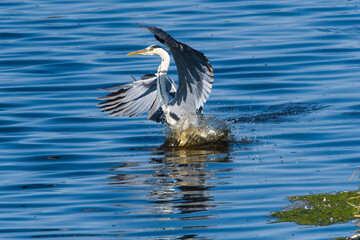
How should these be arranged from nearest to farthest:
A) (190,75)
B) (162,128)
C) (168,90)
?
(190,75)
(168,90)
(162,128)

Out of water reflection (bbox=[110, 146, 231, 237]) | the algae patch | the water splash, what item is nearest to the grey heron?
the water splash

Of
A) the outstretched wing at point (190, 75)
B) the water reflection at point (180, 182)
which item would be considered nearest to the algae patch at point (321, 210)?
the water reflection at point (180, 182)

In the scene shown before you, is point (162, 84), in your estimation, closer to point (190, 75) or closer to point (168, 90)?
point (168, 90)

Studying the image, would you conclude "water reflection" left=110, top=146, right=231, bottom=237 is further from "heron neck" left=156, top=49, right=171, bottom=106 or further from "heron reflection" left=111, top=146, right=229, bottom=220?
"heron neck" left=156, top=49, right=171, bottom=106

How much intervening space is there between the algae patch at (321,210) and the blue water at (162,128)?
175 mm

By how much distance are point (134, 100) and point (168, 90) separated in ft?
1.86

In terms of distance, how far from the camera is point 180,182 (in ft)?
27.5

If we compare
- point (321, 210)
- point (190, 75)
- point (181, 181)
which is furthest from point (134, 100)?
point (321, 210)

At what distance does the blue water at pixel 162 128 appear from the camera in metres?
7.16

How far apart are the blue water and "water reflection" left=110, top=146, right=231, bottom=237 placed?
0.02 m

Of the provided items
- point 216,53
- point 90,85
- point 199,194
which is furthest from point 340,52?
point 199,194

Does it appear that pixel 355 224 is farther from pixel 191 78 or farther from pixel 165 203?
pixel 191 78

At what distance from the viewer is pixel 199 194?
7.78 m

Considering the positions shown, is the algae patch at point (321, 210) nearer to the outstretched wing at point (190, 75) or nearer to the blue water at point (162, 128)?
the blue water at point (162, 128)
